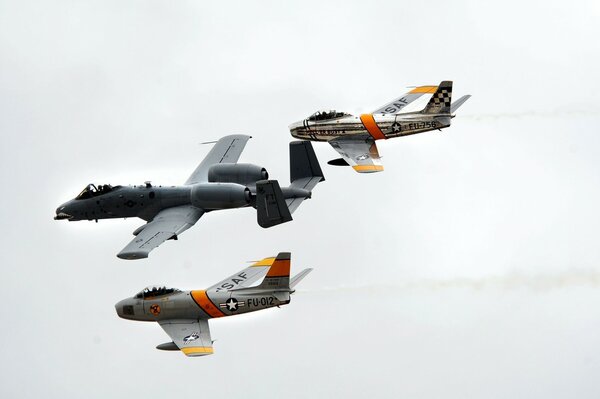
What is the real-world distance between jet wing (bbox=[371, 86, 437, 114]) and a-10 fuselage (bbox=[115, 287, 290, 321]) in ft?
74.7

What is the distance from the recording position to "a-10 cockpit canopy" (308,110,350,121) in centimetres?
10612

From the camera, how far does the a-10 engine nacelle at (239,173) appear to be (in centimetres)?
9862

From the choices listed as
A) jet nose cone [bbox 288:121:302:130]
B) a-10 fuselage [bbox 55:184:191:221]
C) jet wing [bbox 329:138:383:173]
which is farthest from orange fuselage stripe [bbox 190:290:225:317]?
jet nose cone [bbox 288:121:302:130]

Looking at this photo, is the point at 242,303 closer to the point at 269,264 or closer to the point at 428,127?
the point at 269,264

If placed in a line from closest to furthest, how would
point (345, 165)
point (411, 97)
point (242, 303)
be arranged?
point (242, 303)
point (345, 165)
point (411, 97)

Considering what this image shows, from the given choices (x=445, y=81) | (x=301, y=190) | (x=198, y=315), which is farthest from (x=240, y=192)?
(x=445, y=81)

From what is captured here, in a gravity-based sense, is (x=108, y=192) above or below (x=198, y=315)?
above

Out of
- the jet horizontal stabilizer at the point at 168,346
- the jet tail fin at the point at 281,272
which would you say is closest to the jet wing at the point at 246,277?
the jet tail fin at the point at 281,272

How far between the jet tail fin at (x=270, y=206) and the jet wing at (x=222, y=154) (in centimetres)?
820

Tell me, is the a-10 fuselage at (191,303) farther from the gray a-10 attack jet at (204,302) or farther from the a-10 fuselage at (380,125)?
the a-10 fuselage at (380,125)

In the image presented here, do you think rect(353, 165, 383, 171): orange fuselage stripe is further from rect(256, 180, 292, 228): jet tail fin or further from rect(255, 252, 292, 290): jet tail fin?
rect(255, 252, 292, 290): jet tail fin

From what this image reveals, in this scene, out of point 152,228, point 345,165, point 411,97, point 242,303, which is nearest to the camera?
point 242,303

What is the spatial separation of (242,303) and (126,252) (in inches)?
319

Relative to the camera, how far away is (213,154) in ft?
339
